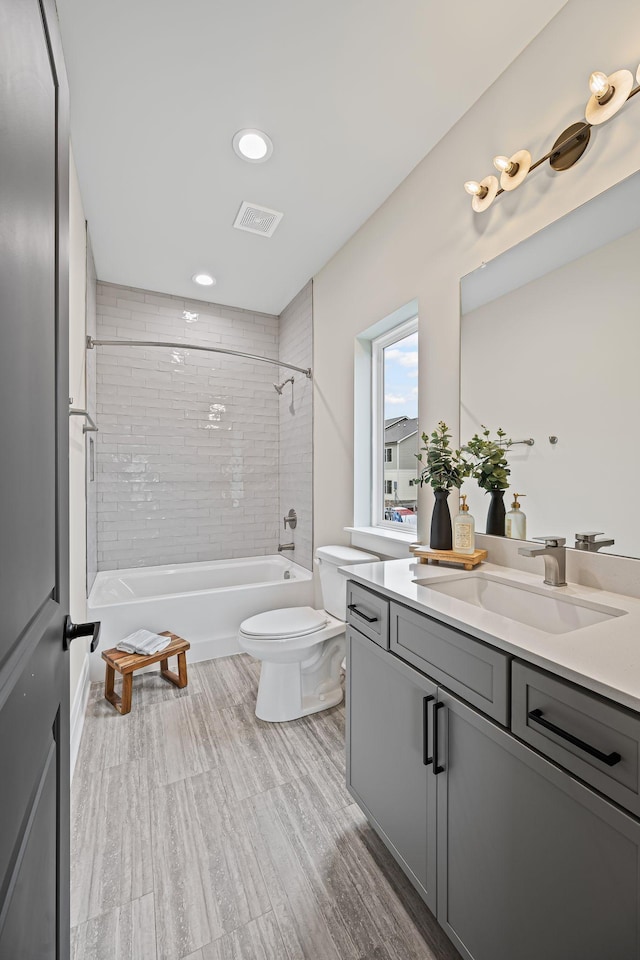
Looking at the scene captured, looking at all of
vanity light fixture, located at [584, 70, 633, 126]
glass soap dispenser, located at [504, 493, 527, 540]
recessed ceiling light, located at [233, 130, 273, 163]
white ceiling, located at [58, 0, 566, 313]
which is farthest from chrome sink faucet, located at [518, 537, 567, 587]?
recessed ceiling light, located at [233, 130, 273, 163]

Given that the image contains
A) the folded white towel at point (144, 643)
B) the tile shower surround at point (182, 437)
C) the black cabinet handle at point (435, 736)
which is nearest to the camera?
the black cabinet handle at point (435, 736)

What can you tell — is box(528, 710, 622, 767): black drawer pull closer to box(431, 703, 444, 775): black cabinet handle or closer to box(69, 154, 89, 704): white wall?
box(431, 703, 444, 775): black cabinet handle

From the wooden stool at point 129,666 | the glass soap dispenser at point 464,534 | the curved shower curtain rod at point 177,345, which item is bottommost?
the wooden stool at point 129,666

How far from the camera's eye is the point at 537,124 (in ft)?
4.71

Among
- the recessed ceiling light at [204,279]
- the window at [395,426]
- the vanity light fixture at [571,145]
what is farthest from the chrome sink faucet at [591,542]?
the recessed ceiling light at [204,279]

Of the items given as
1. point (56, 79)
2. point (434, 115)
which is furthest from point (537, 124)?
point (56, 79)

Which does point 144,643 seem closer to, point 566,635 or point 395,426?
point 395,426

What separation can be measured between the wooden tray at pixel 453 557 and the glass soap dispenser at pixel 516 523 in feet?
0.40

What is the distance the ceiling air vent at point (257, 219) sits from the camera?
233 centimetres

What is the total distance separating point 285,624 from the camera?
218cm

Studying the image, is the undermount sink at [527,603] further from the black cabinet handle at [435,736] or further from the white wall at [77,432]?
the white wall at [77,432]

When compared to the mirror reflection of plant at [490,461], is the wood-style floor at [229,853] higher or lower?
lower

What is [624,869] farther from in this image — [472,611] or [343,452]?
[343,452]

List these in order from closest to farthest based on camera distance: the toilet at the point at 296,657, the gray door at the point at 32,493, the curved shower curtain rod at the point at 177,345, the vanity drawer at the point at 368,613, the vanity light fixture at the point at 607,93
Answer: the gray door at the point at 32,493 → the vanity light fixture at the point at 607,93 → the vanity drawer at the point at 368,613 → the toilet at the point at 296,657 → the curved shower curtain rod at the point at 177,345
